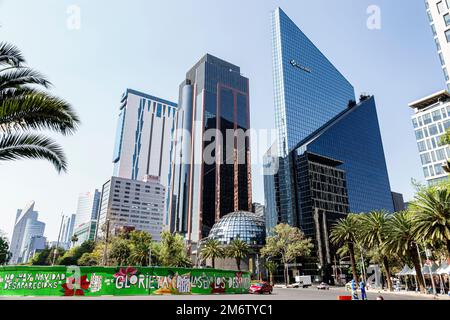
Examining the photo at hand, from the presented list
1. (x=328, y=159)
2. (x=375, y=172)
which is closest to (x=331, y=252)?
(x=328, y=159)

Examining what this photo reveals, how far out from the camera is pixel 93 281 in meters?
24.4

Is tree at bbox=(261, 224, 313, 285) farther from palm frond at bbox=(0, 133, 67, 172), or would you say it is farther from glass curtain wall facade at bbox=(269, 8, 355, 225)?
palm frond at bbox=(0, 133, 67, 172)

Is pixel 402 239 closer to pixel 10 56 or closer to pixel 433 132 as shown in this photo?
pixel 10 56

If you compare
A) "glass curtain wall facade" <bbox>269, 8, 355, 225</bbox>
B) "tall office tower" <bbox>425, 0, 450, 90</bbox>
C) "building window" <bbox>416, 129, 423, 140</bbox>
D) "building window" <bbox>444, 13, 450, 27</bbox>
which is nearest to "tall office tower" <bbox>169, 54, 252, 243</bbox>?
"glass curtain wall facade" <bbox>269, 8, 355, 225</bbox>

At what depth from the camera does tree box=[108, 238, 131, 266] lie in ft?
262

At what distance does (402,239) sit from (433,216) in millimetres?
10568

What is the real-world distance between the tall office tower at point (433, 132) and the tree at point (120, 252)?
8357 centimetres

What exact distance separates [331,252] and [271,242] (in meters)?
29.9

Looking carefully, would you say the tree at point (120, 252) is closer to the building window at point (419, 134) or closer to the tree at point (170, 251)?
the tree at point (170, 251)

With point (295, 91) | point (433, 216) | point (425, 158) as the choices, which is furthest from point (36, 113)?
point (295, 91)

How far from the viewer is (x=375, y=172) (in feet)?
463

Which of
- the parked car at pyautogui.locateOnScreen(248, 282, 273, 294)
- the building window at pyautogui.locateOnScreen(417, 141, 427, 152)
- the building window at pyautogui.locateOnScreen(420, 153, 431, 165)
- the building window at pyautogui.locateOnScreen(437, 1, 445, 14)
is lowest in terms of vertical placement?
the parked car at pyautogui.locateOnScreen(248, 282, 273, 294)

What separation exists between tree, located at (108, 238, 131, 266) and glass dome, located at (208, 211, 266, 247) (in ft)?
98.8

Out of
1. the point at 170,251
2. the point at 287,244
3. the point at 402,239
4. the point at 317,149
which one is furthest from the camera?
the point at 317,149
